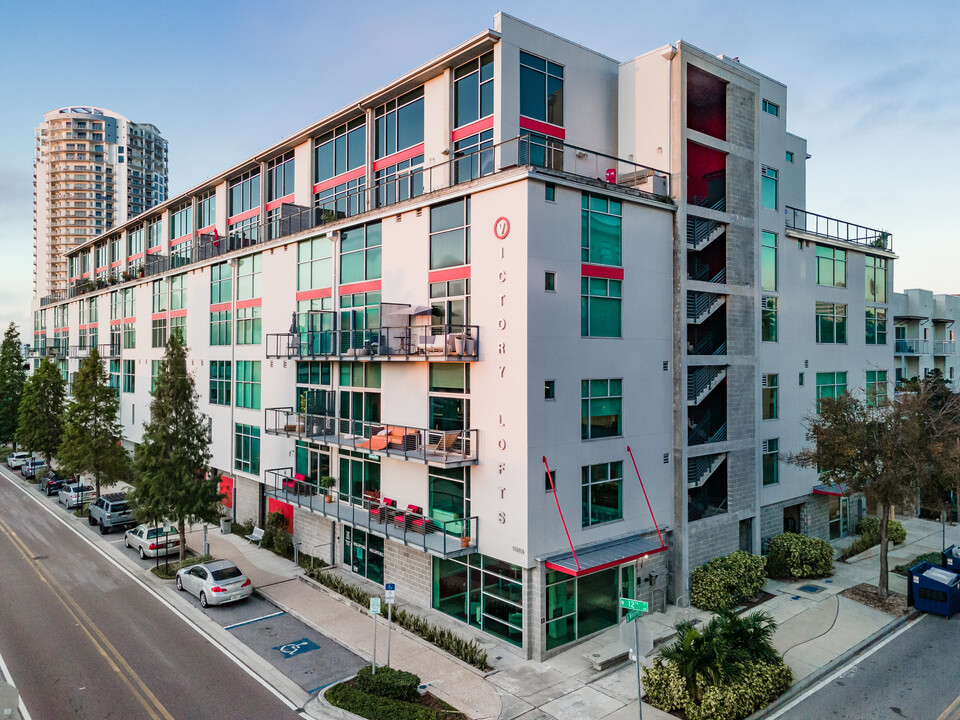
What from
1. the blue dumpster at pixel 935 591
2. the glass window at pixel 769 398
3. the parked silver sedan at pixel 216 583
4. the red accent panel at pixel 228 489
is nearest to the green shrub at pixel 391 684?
the parked silver sedan at pixel 216 583

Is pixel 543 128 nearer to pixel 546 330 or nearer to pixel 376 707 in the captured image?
pixel 546 330

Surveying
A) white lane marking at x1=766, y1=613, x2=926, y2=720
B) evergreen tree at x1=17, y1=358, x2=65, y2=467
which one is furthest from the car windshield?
evergreen tree at x1=17, y1=358, x2=65, y2=467

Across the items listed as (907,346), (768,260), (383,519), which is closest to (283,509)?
(383,519)

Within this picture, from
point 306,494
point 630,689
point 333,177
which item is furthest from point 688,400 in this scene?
point 333,177

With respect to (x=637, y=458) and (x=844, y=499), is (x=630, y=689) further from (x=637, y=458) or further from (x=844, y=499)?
(x=844, y=499)

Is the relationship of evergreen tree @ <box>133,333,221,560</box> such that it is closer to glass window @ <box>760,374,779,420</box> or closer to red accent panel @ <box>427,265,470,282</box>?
red accent panel @ <box>427,265,470,282</box>

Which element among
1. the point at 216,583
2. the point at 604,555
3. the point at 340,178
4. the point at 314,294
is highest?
the point at 340,178
